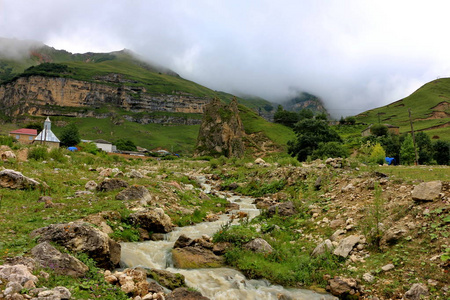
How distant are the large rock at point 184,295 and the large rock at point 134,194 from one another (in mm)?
6907

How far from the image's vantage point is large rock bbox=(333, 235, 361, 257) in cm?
873

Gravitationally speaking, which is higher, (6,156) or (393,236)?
(6,156)

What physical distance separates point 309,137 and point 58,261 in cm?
5012

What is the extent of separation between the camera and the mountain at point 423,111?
372ft

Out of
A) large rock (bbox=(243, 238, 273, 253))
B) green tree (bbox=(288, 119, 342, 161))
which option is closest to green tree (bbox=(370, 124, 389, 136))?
green tree (bbox=(288, 119, 342, 161))

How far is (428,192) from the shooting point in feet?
30.0

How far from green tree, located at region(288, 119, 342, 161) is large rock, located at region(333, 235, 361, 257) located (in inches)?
1669

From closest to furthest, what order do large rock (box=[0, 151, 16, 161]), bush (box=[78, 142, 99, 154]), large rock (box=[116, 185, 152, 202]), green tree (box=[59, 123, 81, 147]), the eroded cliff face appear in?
large rock (box=[116, 185, 152, 202]) → large rock (box=[0, 151, 16, 161]) → bush (box=[78, 142, 99, 154]) → green tree (box=[59, 123, 81, 147]) → the eroded cliff face

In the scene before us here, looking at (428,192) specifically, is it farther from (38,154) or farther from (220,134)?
(220,134)

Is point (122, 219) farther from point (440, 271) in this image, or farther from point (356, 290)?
point (440, 271)

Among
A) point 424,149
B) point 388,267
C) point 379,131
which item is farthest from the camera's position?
point 379,131

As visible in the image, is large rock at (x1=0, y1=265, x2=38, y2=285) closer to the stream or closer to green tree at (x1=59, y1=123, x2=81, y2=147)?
the stream

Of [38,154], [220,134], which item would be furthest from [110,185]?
[220,134]

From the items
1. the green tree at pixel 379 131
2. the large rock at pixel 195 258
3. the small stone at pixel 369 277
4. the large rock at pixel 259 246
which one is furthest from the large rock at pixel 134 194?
the green tree at pixel 379 131
